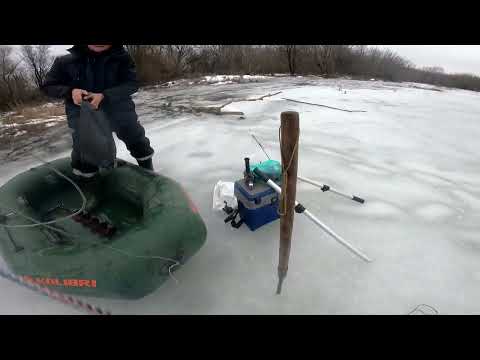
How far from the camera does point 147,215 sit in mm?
1788

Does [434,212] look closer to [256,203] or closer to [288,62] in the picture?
[256,203]

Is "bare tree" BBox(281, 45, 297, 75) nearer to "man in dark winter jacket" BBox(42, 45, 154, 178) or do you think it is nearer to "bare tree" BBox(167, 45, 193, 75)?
"bare tree" BBox(167, 45, 193, 75)

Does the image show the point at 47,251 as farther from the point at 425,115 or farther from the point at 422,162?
the point at 425,115

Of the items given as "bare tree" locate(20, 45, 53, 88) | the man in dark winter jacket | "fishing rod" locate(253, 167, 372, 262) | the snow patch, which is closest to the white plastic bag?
"fishing rod" locate(253, 167, 372, 262)

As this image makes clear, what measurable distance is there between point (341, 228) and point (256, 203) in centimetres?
82

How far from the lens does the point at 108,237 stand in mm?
2014

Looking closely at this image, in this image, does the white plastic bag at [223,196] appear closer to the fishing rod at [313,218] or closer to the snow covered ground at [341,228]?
the snow covered ground at [341,228]

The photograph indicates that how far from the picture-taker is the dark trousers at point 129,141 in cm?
236

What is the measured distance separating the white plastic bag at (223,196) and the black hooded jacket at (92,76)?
1.24 meters

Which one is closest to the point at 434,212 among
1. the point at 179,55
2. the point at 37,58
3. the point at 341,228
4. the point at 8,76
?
the point at 341,228

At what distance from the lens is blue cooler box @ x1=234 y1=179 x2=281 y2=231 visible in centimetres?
212

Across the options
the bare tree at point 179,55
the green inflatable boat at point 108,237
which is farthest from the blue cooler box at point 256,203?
the bare tree at point 179,55

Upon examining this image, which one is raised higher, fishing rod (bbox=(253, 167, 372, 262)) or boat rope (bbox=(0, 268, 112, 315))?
fishing rod (bbox=(253, 167, 372, 262))
